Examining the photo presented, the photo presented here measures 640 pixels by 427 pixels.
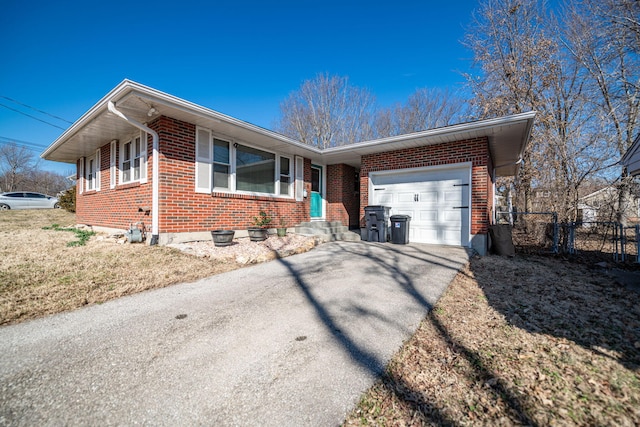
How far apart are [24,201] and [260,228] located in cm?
2116

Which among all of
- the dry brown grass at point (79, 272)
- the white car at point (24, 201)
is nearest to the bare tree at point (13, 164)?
the white car at point (24, 201)

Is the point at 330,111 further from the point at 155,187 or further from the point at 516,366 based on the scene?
the point at 516,366

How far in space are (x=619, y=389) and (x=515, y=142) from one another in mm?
6873

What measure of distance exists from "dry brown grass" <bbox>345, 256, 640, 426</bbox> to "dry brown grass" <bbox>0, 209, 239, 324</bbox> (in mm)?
3403

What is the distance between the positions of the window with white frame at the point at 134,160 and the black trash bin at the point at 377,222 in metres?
5.94

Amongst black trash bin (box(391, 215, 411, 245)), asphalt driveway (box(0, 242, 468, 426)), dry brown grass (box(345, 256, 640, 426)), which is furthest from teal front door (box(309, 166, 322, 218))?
dry brown grass (box(345, 256, 640, 426))

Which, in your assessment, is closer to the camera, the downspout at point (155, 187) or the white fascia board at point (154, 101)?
the white fascia board at point (154, 101)

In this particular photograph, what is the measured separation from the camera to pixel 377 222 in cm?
769

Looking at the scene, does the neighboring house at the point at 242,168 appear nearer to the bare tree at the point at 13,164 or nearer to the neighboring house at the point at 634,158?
the neighboring house at the point at 634,158

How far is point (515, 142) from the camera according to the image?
696cm

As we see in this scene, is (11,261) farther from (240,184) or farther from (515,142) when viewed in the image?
(515,142)

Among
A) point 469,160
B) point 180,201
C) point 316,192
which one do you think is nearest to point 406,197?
point 469,160

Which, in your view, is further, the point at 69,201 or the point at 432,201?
the point at 69,201

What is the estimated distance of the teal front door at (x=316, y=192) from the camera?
9922mm
